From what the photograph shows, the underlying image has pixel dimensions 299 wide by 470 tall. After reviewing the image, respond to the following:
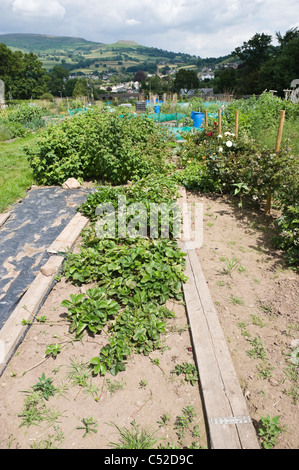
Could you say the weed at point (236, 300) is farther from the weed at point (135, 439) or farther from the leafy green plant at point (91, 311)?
the weed at point (135, 439)

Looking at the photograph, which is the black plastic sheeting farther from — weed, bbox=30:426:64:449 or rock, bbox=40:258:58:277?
weed, bbox=30:426:64:449

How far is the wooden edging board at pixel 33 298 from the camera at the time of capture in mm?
2496

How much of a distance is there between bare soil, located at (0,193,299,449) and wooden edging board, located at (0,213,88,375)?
0.08 m

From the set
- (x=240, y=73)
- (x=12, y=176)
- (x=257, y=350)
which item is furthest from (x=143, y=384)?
(x=240, y=73)

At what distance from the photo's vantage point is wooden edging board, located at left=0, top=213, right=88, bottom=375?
8.19ft

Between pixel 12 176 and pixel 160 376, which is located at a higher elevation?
pixel 12 176

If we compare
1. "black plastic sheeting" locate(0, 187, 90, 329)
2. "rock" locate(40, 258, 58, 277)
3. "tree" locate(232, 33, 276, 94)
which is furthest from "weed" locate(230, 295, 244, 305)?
"tree" locate(232, 33, 276, 94)

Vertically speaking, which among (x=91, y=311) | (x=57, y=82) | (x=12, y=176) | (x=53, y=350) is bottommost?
(x=53, y=350)

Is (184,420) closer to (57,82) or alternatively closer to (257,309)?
(257,309)

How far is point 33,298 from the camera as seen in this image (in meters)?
2.98

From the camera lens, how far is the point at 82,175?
6395mm

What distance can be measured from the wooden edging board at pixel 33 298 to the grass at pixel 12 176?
5.33 ft

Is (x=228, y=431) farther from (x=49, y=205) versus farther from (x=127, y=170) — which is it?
(x=127, y=170)

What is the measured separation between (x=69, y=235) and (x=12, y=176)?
3.58 meters
